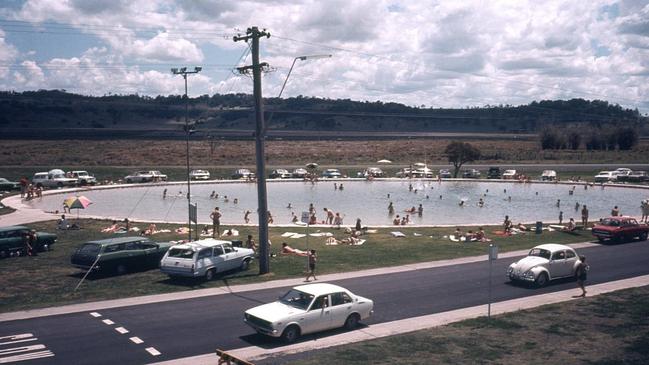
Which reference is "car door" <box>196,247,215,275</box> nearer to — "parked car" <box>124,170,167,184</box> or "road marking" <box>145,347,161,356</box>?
"road marking" <box>145,347,161,356</box>

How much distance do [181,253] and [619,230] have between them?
80.5 ft

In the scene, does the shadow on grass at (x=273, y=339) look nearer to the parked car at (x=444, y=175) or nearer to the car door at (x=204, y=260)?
the car door at (x=204, y=260)

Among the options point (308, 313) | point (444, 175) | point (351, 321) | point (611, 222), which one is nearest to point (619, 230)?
point (611, 222)

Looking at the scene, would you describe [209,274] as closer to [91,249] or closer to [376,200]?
[91,249]

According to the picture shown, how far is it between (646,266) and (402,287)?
1257cm

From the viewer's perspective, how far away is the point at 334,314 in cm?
1720

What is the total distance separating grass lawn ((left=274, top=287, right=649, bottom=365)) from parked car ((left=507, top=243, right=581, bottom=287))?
11.4 ft

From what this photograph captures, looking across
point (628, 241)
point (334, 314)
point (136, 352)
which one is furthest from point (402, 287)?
point (628, 241)

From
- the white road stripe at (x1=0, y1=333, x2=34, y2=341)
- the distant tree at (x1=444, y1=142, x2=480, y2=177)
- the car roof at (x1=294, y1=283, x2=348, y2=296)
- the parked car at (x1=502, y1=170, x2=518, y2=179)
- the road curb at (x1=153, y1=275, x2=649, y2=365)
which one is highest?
the distant tree at (x1=444, y1=142, x2=480, y2=177)

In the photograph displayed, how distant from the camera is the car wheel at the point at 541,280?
76.0 feet

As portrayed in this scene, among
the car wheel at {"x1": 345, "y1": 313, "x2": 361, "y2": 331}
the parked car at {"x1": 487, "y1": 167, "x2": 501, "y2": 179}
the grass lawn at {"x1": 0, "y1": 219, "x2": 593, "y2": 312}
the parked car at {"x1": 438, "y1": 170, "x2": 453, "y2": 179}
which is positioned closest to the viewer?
the car wheel at {"x1": 345, "y1": 313, "x2": 361, "y2": 331}

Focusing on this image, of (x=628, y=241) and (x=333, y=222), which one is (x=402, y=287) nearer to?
(x=628, y=241)

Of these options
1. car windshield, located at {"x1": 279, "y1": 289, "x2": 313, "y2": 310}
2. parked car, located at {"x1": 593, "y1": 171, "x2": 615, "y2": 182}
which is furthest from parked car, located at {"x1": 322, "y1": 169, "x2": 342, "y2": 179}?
car windshield, located at {"x1": 279, "y1": 289, "x2": 313, "y2": 310}

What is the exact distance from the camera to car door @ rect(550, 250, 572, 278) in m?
23.7
